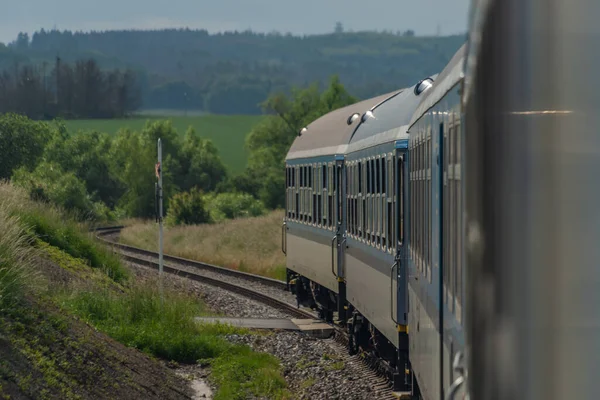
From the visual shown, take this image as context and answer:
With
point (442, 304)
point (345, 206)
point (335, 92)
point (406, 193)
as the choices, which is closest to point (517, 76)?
point (442, 304)

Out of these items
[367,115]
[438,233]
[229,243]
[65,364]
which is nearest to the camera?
[438,233]

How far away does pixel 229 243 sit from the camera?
44.4 meters

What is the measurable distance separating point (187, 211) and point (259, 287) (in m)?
30.9

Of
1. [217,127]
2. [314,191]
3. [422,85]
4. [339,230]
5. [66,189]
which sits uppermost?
[422,85]

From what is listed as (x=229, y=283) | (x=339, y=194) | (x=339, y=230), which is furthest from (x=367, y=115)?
(x=229, y=283)

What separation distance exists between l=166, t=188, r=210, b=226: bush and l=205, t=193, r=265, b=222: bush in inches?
487

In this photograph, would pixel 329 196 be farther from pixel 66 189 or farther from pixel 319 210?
pixel 66 189

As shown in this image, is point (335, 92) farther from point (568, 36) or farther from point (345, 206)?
point (568, 36)

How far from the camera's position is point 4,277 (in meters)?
11.5

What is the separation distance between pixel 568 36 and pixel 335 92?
85661mm

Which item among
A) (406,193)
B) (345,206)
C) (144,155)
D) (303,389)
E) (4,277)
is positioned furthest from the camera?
(144,155)

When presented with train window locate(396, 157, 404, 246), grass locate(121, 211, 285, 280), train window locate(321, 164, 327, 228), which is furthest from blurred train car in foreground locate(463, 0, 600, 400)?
grass locate(121, 211, 285, 280)

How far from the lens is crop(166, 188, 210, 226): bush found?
5944 cm

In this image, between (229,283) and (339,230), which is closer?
(339,230)
